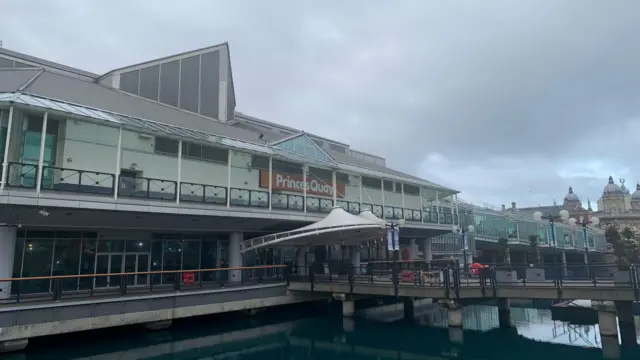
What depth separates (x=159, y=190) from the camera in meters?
21.2

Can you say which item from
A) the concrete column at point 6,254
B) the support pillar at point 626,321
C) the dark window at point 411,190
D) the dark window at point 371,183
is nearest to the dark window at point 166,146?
the concrete column at point 6,254

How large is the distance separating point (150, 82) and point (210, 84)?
4513 millimetres

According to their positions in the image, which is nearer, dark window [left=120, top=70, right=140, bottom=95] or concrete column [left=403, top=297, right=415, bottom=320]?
concrete column [left=403, top=297, right=415, bottom=320]

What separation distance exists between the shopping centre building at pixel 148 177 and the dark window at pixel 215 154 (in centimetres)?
6

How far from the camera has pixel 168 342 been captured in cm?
1797

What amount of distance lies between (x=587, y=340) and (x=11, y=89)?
27775mm

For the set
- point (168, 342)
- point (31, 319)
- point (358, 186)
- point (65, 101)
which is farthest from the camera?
point (358, 186)

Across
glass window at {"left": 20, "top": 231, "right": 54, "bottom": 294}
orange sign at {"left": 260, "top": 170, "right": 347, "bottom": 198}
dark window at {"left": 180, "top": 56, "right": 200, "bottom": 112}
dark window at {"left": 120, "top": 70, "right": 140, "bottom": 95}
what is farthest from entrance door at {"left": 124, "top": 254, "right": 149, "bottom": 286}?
dark window at {"left": 180, "top": 56, "right": 200, "bottom": 112}

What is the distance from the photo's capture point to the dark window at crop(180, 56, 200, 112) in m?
31.2

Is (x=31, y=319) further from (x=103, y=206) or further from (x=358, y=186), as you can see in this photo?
(x=358, y=186)

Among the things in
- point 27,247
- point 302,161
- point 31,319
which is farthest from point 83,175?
point 302,161

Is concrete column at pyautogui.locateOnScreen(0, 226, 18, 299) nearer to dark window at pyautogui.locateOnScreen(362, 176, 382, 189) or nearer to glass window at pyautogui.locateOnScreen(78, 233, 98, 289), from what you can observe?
glass window at pyautogui.locateOnScreen(78, 233, 98, 289)

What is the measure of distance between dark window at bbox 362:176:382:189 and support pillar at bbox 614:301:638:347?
60.1 ft

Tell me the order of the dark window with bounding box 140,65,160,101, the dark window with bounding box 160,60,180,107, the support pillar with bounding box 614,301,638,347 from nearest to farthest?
the support pillar with bounding box 614,301,638,347 → the dark window with bounding box 140,65,160,101 → the dark window with bounding box 160,60,180,107
